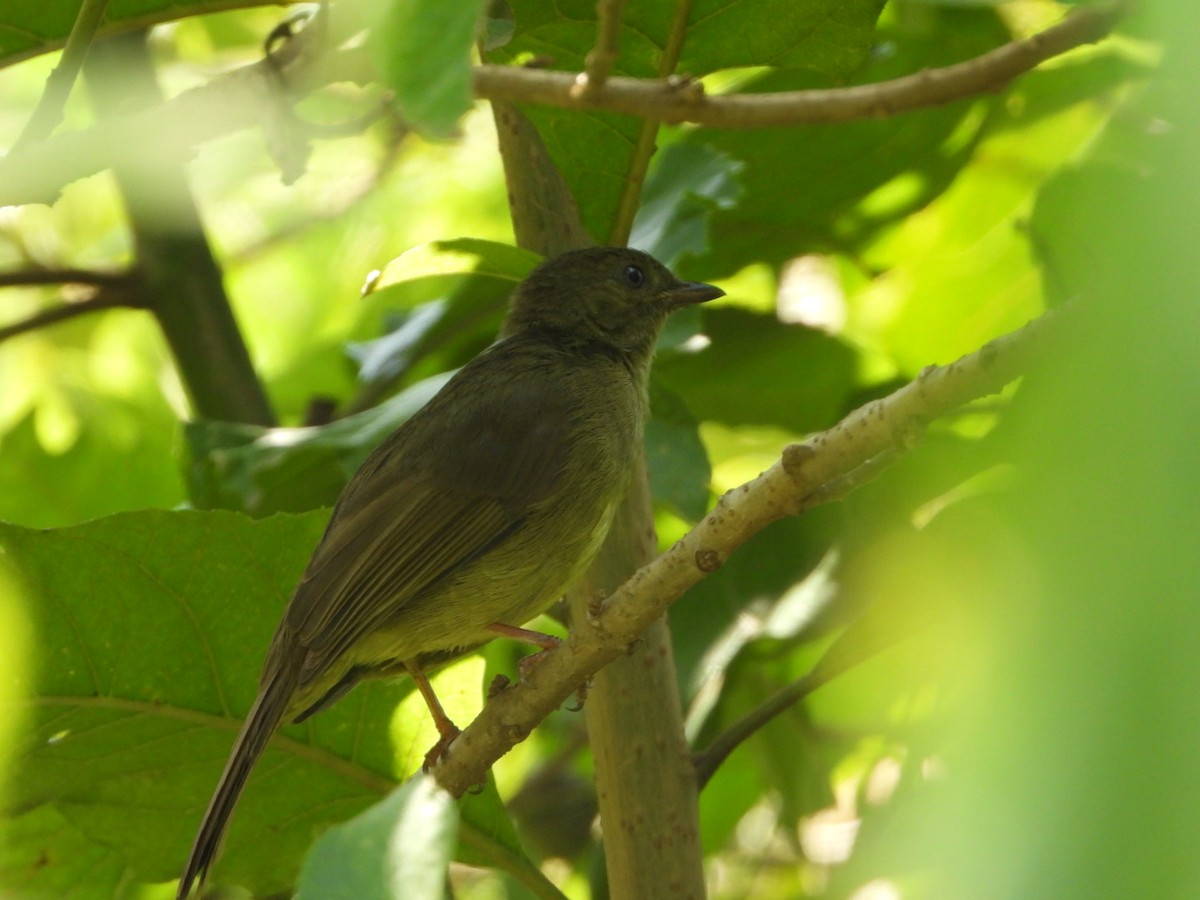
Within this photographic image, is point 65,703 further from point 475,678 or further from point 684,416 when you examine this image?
point 684,416

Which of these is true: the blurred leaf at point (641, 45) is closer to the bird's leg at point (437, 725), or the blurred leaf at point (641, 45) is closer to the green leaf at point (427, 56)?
the bird's leg at point (437, 725)

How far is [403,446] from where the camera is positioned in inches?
150

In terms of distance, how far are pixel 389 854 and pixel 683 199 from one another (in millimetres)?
2760

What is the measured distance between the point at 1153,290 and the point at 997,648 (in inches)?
5.4

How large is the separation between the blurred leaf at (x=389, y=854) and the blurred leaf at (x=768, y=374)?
293 centimetres

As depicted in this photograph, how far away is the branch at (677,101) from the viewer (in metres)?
1.94

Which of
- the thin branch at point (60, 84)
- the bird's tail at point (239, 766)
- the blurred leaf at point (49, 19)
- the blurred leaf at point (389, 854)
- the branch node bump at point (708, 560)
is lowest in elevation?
the blurred leaf at point (389, 854)

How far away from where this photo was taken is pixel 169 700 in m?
3.19

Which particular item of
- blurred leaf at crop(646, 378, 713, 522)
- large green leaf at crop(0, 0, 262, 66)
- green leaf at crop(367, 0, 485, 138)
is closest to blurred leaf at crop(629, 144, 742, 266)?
blurred leaf at crop(646, 378, 713, 522)

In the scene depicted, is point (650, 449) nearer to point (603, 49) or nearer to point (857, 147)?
point (857, 147)

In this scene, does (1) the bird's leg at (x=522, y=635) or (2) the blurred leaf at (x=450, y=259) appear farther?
(1) the bird's leg at (x=522, y=635)

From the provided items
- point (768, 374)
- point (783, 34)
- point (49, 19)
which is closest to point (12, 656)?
point (49, 19)

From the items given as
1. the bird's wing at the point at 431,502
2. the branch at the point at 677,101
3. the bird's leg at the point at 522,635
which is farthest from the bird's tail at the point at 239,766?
the branch at the point at 677,101

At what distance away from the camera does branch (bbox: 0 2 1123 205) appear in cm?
194
